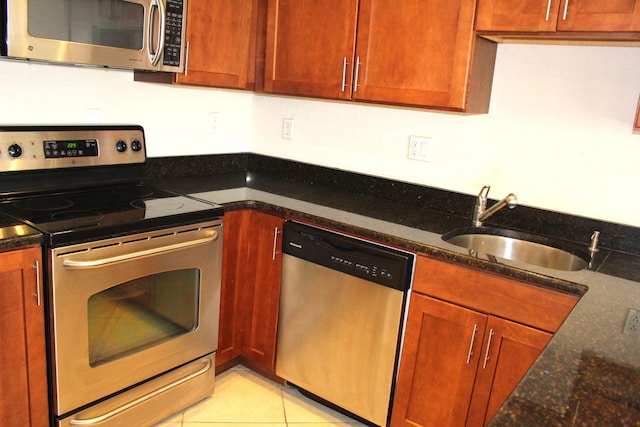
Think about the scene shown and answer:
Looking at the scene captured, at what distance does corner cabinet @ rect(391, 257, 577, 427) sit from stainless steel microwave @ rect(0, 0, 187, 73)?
130 centimetres

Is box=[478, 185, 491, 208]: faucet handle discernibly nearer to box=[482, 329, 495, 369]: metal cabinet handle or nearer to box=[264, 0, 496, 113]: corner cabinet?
box=[264, 0, 496, 113]: corner cabinet

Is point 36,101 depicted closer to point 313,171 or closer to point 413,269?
point 313,171

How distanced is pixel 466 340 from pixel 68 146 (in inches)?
66.4

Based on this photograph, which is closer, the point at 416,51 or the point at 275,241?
the point at 416,51

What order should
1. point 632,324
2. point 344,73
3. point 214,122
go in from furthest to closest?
point 214,122 → point 344,73 → point 632,324

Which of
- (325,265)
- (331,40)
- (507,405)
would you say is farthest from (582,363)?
(331,40)

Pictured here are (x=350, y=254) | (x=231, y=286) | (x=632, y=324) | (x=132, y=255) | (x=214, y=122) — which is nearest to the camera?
(x=632, y=324)

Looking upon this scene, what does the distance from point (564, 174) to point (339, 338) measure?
43.7 inches

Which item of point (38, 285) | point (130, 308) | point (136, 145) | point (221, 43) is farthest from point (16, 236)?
point (221, 43)

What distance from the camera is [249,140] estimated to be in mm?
3078

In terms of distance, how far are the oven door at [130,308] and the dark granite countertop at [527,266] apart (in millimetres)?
332

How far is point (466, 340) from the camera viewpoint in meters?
1.89

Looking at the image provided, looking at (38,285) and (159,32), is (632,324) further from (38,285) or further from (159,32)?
(159,32)

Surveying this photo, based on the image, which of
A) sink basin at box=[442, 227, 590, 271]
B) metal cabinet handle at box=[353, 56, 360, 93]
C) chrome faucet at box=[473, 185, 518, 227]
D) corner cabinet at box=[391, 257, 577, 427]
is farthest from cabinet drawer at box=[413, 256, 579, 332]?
metal cabinet handle at box=[353, 56, 360, 93]
